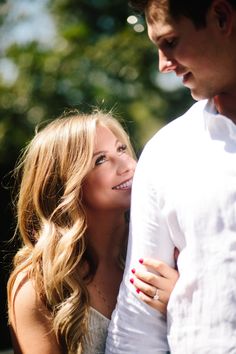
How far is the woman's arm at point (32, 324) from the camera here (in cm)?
203

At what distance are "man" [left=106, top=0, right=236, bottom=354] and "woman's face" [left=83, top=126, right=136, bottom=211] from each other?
39cm

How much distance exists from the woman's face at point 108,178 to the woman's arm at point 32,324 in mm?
301

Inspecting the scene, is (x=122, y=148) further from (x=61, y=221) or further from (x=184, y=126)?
(x=184, y=126)

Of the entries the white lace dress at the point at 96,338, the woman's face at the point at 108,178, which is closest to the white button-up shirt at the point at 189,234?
the white lace dress at the point at 96,338

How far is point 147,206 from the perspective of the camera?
162cm

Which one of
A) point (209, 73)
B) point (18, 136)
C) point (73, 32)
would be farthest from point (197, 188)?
point (73, 32)

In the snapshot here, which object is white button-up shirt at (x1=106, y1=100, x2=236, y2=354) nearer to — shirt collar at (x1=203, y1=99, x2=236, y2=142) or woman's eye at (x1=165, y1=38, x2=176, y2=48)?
shirt collar at (x1=203, y1=99, x2=236, y2=142)

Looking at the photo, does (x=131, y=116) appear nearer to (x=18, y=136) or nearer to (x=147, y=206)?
(x=18, y=136)

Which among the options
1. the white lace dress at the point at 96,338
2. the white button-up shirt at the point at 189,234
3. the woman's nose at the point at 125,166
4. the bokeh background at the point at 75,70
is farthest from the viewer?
the bokeh background at the point at 75,70

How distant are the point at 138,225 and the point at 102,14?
3.37m

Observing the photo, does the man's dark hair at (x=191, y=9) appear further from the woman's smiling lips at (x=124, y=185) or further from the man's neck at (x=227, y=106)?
the woman's smiling lips at (x=124, y=185)

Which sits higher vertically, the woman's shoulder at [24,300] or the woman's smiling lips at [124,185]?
the woman's smiling lips at [124,185]

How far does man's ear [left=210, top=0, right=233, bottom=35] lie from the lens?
1563 millimetres

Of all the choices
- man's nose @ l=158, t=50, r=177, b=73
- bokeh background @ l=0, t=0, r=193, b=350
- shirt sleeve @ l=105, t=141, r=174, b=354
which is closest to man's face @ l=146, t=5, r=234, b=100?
man's nose @ l=158, t=50, r=177, b=73
